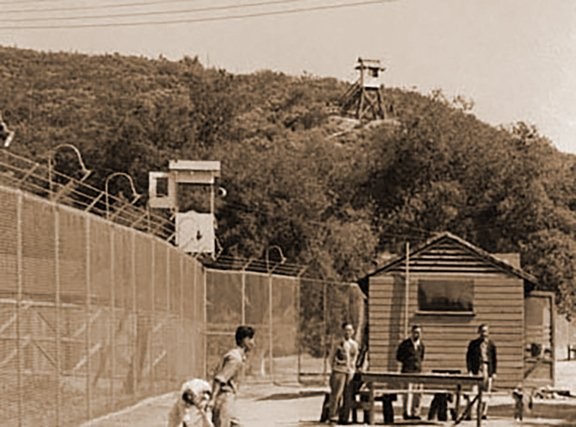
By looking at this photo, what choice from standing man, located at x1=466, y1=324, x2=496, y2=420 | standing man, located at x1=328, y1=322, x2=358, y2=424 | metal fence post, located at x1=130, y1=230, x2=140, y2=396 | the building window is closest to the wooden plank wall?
the building window

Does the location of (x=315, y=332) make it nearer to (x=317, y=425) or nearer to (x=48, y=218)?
(x=317, y=425)

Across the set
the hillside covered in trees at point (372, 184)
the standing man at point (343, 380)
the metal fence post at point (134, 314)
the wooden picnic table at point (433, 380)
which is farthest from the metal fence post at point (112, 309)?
the hillside covered in trees at point (372, 184)

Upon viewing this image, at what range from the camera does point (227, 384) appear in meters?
Answer: 15.9

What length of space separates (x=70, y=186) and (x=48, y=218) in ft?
3.18

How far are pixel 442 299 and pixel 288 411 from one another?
7.50m

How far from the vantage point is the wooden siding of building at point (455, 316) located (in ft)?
115

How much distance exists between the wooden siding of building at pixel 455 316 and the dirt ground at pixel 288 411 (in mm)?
1178

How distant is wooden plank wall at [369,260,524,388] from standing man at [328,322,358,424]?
8687 millimetres

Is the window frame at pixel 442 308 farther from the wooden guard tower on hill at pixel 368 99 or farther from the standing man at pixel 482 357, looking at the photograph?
the wooden guard tower on hill at pixel 368 99

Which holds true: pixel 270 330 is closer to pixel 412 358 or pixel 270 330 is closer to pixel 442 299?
pixel 442 299

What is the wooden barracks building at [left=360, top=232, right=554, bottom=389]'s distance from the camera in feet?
115

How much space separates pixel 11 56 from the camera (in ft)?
489

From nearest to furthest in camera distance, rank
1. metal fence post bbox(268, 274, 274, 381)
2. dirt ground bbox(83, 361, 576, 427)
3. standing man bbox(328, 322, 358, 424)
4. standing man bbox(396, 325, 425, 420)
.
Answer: dirt ground bbox(83, 361, 576, 427)
standing man bbox(328, 322, 358, 424)
standing man bbox(396, 325, 425, 420)
metal fence post bbox(268, 274, 274, 381)

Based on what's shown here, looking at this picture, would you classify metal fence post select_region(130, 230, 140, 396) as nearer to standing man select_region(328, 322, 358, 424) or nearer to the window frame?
standing man select_region(328, 322, 358, 424)
